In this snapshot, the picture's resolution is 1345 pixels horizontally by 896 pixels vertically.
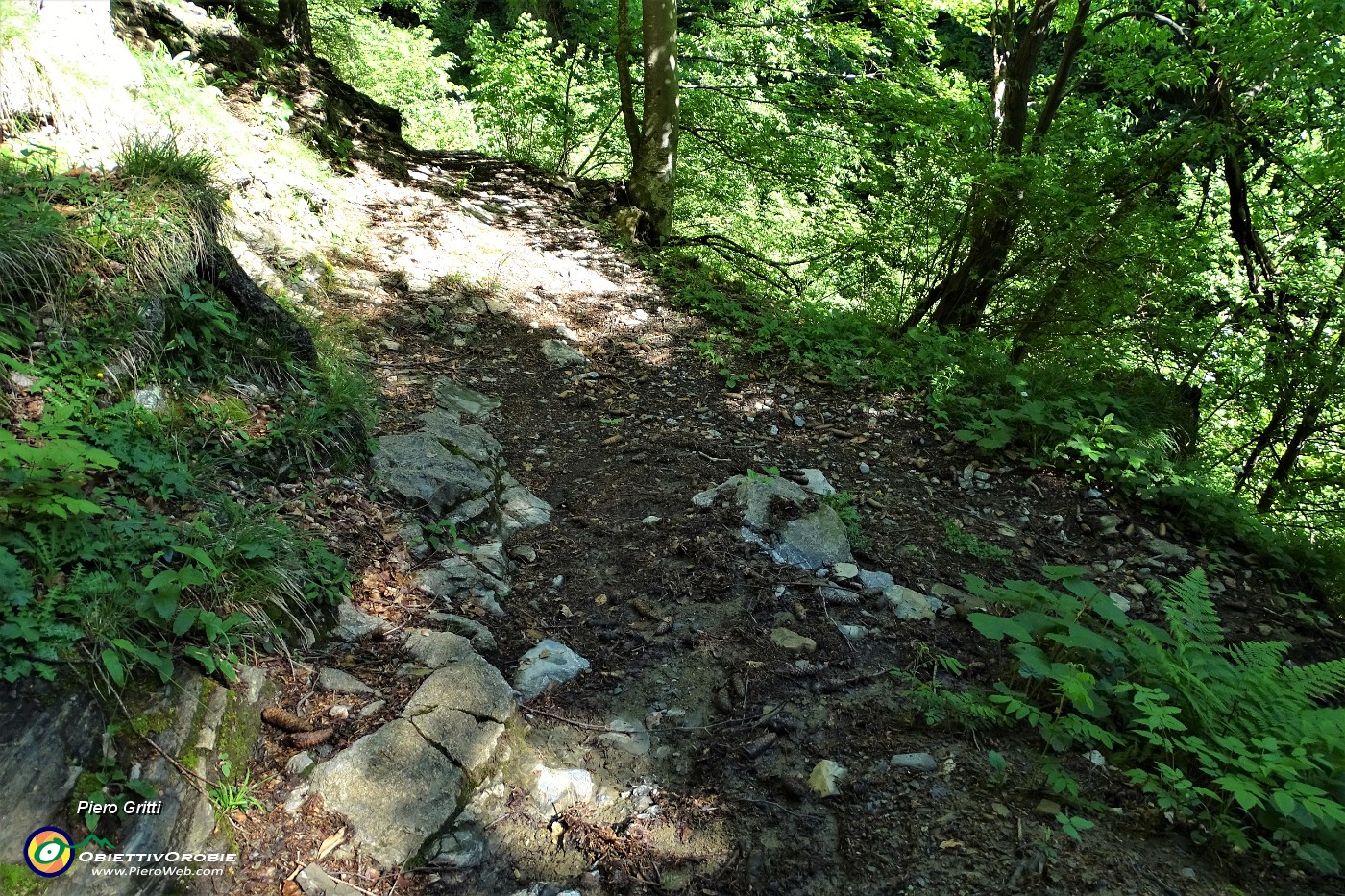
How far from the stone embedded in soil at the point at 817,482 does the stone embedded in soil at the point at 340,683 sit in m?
2.66

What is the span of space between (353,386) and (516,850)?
2.62 meters

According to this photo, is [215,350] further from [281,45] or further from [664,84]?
[281,45]

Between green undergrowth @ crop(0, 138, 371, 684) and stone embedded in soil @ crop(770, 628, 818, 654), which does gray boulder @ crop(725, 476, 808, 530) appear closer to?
stone embedded in soil @ crop(770, 628, 818, 654)

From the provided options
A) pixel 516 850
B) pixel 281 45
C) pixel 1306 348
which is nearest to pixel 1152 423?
pixel 1306 348

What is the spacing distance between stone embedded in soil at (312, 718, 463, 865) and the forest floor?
6 cm

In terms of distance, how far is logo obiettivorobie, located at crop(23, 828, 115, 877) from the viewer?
1.62 metres

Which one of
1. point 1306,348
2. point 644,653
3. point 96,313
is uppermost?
point 1306,348

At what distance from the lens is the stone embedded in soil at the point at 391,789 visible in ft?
6.82

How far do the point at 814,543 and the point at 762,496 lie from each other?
0.40 meters

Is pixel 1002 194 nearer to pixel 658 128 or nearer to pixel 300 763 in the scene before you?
pixel 658 128

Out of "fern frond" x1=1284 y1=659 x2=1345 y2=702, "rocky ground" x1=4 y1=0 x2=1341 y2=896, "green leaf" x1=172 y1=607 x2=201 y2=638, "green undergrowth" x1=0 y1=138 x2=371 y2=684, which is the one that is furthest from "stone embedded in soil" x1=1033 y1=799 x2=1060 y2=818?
"green leaf" x1=172 y1=607 x2=201 y2=638

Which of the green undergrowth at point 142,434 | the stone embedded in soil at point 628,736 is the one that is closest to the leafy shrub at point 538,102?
the green undergrowth at point 142,434

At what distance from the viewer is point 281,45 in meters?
7.98

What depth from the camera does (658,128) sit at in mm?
7887
